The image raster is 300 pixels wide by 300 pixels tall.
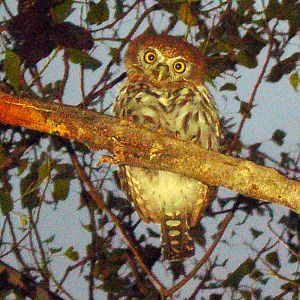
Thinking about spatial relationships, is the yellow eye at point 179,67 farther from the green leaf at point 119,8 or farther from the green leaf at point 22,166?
the green leaf at point 22,166

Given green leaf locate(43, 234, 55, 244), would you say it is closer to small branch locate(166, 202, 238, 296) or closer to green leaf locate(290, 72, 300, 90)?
small branch locate(166, 202, 238, 296)

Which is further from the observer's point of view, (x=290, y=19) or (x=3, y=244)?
(x=3, y=244)

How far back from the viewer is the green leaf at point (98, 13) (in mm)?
2217

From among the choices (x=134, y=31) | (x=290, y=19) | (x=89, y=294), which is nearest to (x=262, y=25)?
(x=290, y=19)

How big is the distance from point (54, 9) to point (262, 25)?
94cm

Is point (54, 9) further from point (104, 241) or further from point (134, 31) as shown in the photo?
point (104, 241)

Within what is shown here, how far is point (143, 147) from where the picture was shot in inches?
66.4

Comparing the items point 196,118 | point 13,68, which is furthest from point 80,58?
point 196,118

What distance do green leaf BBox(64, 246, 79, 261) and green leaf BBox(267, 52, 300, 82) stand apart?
3.75 feet

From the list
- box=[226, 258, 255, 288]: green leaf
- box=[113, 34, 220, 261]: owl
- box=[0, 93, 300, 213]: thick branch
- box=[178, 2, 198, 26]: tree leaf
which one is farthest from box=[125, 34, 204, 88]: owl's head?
box=[0, 93, 300, 213]: thick branch

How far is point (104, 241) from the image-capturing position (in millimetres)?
3236

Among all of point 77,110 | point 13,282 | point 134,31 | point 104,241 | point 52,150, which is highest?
point 134,31

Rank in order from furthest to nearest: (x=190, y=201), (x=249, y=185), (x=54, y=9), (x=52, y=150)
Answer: (x=52, y=150) < (x=190, y=201) < (x=54, y=9) < (x=249, y=185)

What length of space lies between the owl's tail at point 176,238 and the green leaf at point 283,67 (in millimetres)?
738
